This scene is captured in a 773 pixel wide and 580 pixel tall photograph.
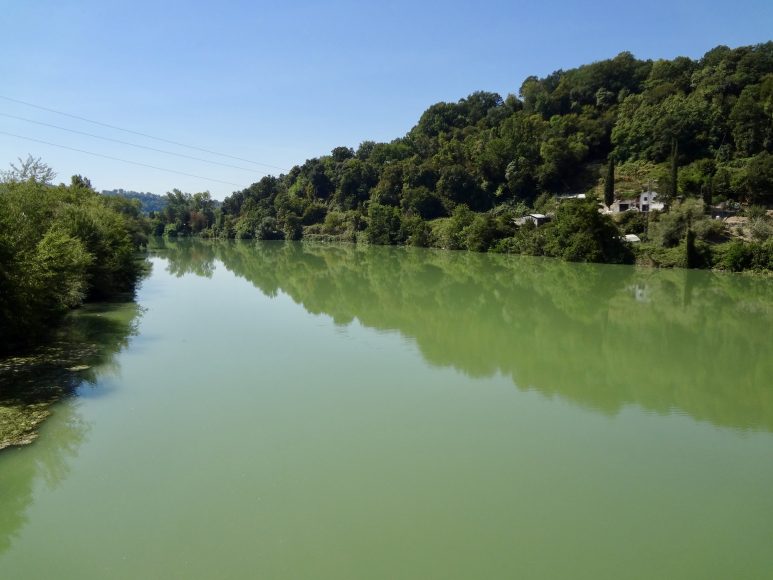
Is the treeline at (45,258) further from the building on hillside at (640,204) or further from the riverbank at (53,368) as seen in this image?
the building on hillside at (640,204)

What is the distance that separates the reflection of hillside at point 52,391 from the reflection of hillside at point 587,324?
7642 millimetres

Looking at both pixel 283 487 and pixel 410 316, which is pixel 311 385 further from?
pixel 410 316

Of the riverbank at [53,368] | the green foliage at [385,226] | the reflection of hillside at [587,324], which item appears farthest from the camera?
the green foliage at [385,226]

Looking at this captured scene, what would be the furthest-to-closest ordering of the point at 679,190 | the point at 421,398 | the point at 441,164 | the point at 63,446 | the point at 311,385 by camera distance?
1. the point at 441,164
2. the point at 679,190
3. the point at 311,385
4. the point at 421,398
5. the point at 63,446

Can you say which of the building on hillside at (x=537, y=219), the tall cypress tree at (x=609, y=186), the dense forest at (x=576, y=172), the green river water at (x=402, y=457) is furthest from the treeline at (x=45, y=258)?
the tall cypress tree at (x=609, y=186)

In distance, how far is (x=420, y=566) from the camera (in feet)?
16.6

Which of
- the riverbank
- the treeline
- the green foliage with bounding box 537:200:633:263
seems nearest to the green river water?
the riverbank

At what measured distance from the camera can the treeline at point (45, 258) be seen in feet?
37.8

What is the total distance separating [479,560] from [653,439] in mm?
4605

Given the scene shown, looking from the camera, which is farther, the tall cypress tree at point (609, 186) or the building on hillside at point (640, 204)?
the tall cypress tree at point (609, 186)

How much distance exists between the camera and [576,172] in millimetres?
59594

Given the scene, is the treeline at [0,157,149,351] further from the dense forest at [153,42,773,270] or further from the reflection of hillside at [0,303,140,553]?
the dense forest at [153,42,773,270]

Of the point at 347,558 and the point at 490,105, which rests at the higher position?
the point at 490,105

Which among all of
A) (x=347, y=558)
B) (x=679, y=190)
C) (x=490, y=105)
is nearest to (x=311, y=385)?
(x=347, y=558)
